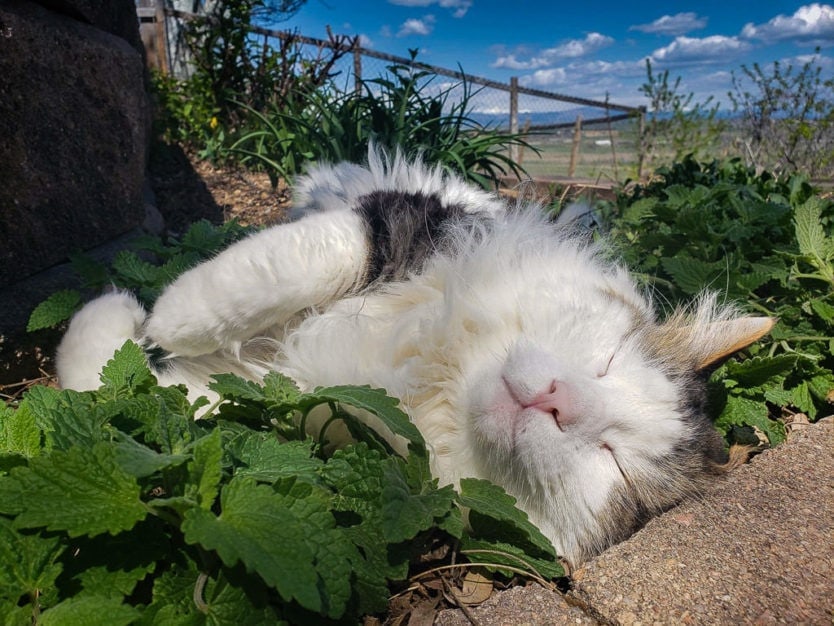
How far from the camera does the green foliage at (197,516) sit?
1.06 meters

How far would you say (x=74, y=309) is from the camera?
2467 millimetres

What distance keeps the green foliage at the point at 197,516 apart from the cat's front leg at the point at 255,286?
1.32 feet

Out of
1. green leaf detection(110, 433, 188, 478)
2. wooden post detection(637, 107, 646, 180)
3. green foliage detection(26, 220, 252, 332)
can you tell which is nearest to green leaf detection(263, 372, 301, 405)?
green leaf detection(110, 433, 188, 478)

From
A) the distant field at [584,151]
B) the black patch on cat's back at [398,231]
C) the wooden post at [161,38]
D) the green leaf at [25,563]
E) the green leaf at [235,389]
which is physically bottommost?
the distant field at [584,151]

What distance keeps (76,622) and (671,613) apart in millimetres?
1276

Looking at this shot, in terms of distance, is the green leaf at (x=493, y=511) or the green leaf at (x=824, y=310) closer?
the green leaf at (x=493, y=511)

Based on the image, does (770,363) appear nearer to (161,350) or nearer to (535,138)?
(161,350)

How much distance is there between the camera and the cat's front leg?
196cm

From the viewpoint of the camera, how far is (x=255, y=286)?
1952mm

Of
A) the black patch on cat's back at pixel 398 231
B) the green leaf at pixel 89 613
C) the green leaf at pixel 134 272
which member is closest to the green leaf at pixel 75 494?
the green leaf at pixel 89 613

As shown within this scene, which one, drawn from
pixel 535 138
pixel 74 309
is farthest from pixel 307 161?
pixel 535 138

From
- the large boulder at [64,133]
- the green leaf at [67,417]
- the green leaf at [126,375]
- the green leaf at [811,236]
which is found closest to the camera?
the green leaf at [67,417]

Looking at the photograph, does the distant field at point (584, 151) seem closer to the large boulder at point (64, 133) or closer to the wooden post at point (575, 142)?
the wooden post at point (575, 142)

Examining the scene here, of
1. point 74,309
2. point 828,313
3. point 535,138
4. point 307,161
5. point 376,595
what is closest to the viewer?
point 376,595
